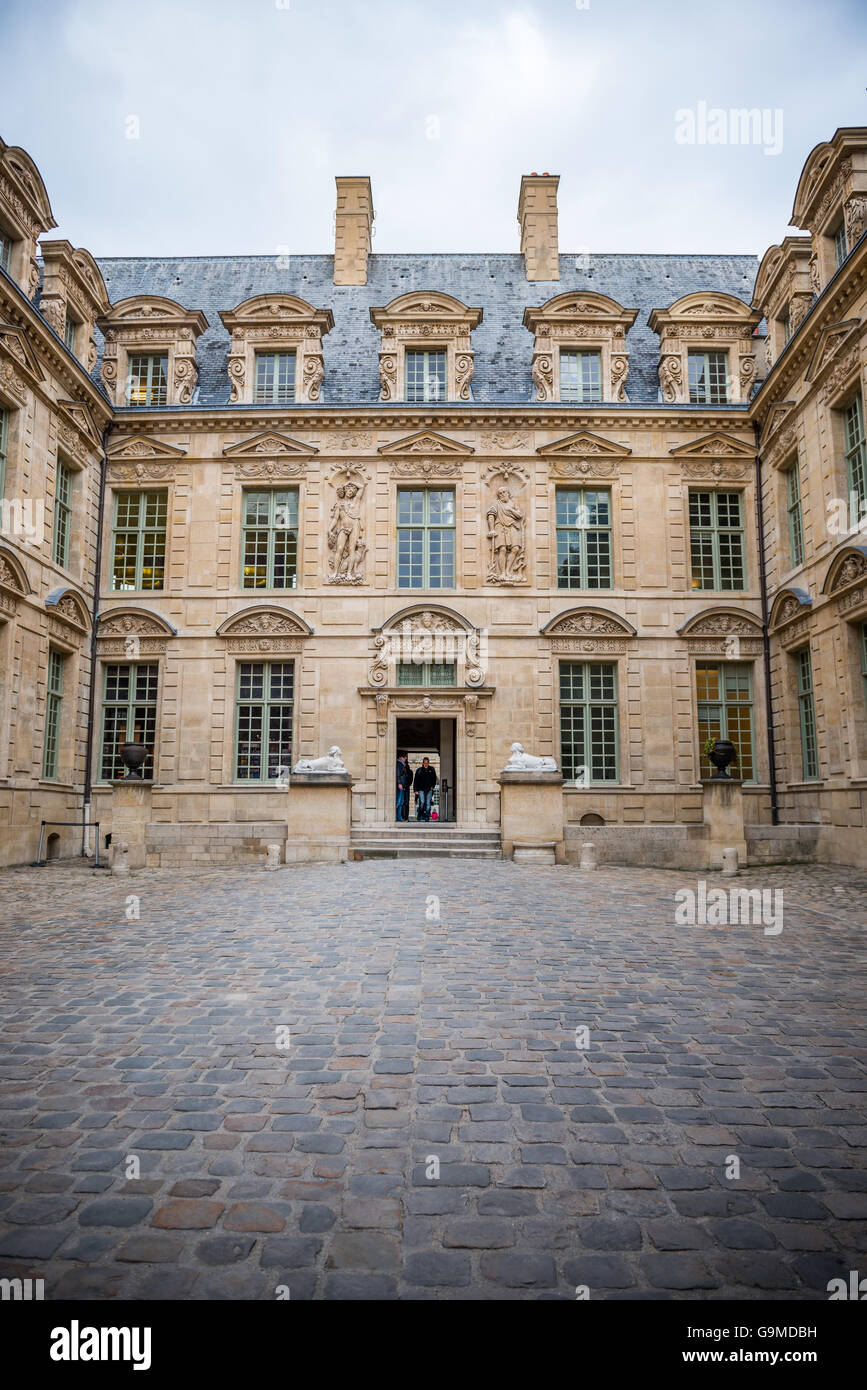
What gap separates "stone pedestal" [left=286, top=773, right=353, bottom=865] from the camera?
55.5 ft

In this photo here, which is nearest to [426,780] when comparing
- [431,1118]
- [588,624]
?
[588,624]

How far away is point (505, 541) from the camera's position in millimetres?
21766

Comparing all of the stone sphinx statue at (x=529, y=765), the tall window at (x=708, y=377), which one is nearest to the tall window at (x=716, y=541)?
the tall window at (x=708, y=377)

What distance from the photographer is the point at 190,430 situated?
2228 centimetres

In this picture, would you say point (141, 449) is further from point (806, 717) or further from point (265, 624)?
point (806, 717)

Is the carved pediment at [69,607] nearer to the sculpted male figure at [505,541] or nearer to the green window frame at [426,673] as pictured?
the green window frame at [426,673]

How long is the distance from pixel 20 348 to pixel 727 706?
17287 millimetres

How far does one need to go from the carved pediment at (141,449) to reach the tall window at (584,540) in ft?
32.1

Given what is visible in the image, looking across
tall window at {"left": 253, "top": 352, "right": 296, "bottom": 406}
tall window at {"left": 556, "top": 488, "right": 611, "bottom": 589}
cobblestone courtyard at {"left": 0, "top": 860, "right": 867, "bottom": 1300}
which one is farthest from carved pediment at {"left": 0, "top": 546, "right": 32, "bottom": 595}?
tall window at {"left": 556, "top": 488, "right": 611, "bottom": 589}

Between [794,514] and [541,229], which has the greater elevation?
[541,229]

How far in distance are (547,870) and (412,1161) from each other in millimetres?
12155

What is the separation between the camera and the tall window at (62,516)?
20172 mm

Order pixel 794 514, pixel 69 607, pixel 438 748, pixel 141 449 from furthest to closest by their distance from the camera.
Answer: pixel 438 748
pixel 141 449
pixel 794 514
pixel 69 607

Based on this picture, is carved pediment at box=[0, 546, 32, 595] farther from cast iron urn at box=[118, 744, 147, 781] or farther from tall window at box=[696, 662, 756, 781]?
tall window at box=[696, 662, 756, 781]
